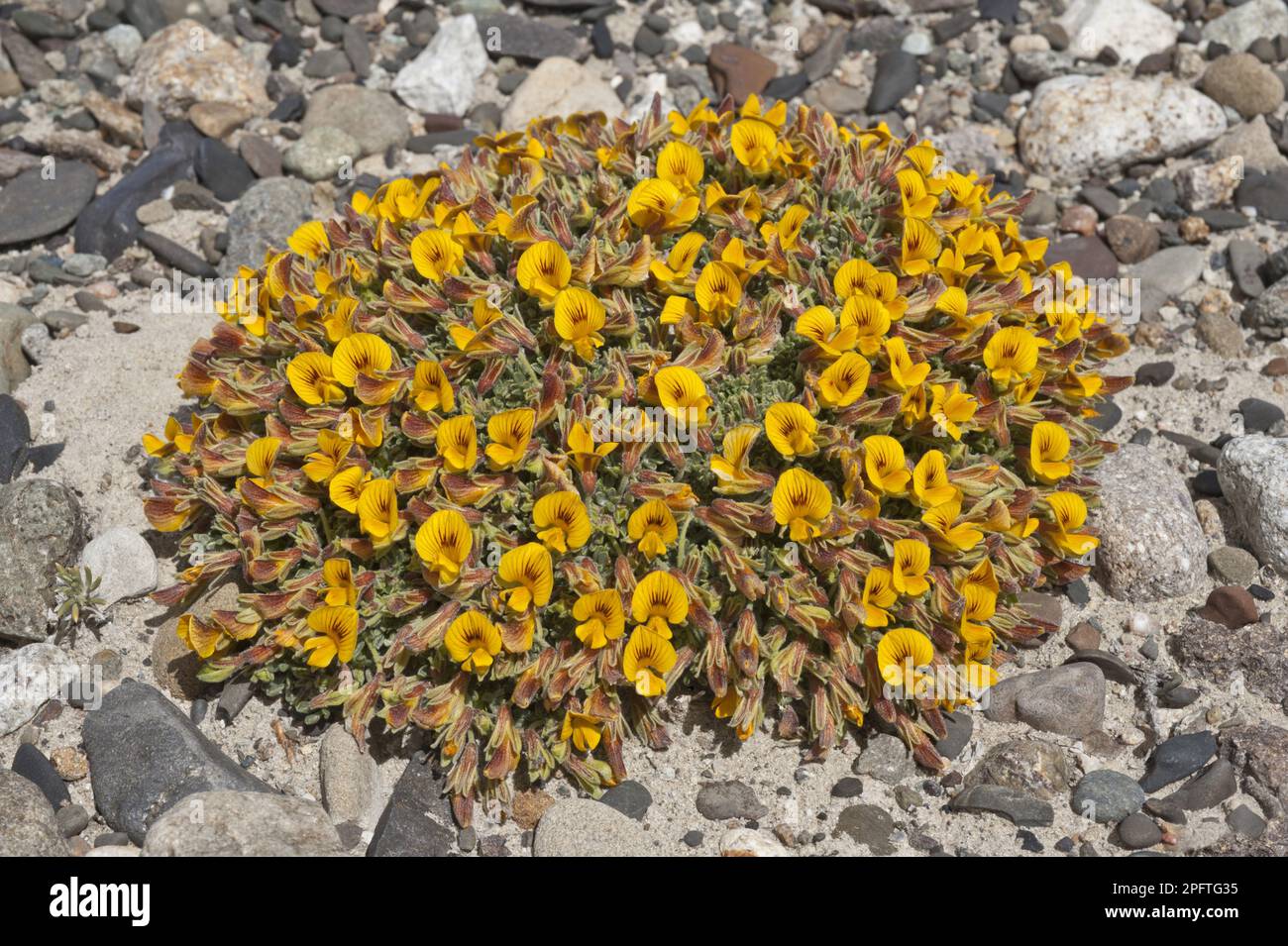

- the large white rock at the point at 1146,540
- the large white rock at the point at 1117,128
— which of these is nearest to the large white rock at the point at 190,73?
the large white rock at the point at 1117,128

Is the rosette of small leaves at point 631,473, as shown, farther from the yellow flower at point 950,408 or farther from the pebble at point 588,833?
the pebble at point 588,833

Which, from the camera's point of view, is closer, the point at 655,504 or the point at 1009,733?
the point at 655,504

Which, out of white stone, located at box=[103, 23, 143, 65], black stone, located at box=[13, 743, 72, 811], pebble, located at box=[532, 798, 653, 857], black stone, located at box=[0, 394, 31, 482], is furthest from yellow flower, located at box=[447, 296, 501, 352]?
white stone, located at box=[103, 23, 143, 65]

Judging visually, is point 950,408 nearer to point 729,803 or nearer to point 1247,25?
point 729,803

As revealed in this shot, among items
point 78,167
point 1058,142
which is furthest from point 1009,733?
point 78,167

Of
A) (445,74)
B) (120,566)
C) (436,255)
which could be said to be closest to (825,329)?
(436,255)

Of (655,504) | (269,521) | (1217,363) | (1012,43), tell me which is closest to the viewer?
(655,504)

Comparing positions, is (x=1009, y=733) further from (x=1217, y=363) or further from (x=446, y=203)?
(x=446, y=203)
